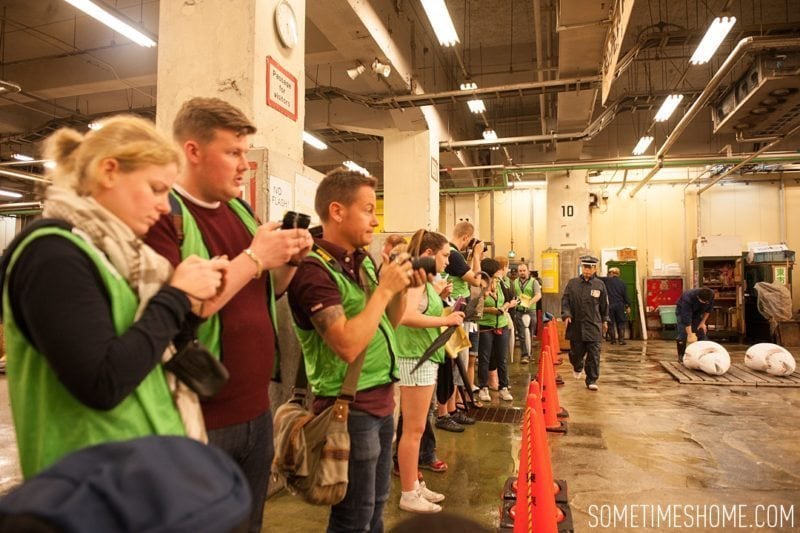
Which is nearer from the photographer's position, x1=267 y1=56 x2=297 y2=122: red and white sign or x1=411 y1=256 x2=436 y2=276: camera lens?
x1=411 y1=256 x2=436 y2=276: camera lens

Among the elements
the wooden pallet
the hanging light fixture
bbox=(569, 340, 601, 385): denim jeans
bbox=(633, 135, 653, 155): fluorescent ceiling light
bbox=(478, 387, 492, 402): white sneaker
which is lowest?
the wooden pallet

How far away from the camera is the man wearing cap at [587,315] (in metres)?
7.19

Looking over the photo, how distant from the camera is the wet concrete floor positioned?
130 inches

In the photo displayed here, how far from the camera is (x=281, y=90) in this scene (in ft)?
10.9

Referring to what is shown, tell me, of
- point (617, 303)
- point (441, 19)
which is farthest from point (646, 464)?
point (617, 303)

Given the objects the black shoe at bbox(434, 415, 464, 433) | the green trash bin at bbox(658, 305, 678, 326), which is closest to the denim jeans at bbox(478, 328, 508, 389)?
the black shoe at bbox(434, 415, 464, 433)

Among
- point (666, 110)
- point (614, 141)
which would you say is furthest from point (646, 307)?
point (666, 110)

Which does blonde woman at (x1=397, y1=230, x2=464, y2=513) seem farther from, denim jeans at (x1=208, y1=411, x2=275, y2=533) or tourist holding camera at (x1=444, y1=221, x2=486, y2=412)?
denim jeans at (x1=208, y1=411, x2=275, y2=533)

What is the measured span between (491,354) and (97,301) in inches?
228

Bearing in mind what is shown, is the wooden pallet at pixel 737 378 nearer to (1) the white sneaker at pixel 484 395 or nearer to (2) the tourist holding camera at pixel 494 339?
(2) the tourist holding camera at pixel 494 339

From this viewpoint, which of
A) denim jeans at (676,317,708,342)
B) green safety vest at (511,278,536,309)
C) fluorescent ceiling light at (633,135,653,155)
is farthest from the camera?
fluorescent ceiling light at (633,135,653,155)

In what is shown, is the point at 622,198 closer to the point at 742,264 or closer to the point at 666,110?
the point at 742,264

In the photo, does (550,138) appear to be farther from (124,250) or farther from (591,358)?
(124,250)

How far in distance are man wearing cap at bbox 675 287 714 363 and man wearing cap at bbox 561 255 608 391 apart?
8.43 ft
